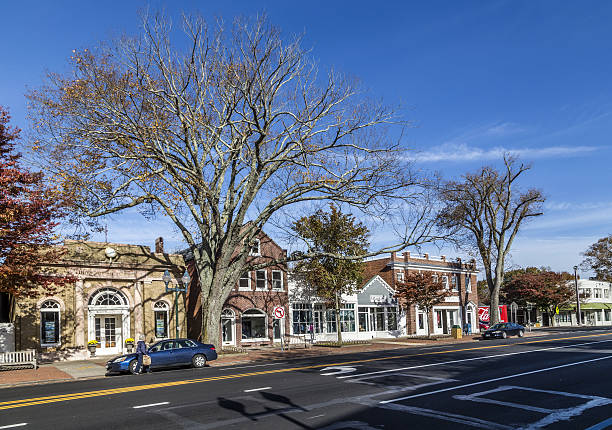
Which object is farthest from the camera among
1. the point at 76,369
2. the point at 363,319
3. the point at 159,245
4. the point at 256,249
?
the point at 363,319

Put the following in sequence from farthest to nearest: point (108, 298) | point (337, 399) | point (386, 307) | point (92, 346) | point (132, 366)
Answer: point (386, 307), point (108, 298), point (92, 346), point (132, 366), point (337, 399)

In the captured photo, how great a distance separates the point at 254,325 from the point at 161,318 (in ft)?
22.2

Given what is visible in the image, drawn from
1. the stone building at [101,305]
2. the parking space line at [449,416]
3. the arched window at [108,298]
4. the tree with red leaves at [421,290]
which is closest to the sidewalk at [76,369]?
the stone building at [101,305]

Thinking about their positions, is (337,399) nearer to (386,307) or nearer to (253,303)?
(253,303)

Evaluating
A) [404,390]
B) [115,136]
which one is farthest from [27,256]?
[404,390]

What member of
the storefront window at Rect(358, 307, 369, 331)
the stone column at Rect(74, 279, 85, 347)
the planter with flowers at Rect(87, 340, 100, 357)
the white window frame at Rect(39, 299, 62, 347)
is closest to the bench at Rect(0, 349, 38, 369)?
the white window frame at Rect(39, 299, 62, 347)

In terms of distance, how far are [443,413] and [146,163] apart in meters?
18.9

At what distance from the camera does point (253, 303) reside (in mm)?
35875

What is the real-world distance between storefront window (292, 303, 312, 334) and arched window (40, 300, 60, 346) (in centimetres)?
1612

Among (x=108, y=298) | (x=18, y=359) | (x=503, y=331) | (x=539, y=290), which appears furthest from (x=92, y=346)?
(x=539, y=290)

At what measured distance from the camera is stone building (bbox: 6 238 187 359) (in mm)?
27172

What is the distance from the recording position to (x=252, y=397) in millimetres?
13008

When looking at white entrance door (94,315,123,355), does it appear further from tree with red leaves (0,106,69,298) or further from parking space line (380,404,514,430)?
parking space line (380,404,514,430)

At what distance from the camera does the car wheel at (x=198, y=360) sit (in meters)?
22.5
